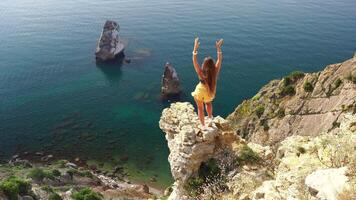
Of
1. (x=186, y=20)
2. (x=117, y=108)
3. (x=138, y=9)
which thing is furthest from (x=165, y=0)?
(x=117, y=108)

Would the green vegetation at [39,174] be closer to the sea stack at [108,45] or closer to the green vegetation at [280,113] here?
Answer: the green vegetation at [280,113]

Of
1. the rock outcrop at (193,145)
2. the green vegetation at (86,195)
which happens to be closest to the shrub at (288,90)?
the green vegetation at (86,195)

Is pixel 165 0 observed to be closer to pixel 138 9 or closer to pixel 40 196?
pixel 138 9

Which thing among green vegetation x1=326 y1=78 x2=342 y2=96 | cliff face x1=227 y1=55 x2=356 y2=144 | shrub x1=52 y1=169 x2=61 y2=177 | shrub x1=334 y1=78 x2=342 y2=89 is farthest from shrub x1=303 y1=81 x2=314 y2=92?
shrub x1=52 y1=169 x2=61 y2=177

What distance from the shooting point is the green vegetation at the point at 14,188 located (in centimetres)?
4081

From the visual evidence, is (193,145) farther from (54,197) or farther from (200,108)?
(54,197)

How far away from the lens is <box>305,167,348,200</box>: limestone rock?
1009 cm

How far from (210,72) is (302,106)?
27073mm

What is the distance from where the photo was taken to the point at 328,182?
34.7 ft

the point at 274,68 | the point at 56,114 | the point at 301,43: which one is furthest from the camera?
the point at 301,43

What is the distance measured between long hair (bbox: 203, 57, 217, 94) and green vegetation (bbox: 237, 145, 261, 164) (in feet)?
10.7

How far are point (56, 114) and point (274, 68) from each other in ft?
154

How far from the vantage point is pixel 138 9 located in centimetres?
13275

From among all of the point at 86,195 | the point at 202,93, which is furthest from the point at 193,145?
the point at 86,195
